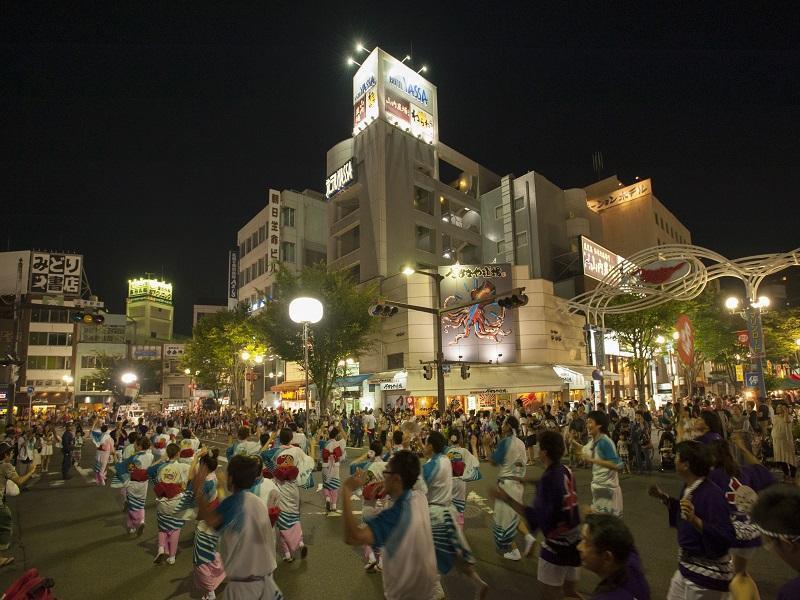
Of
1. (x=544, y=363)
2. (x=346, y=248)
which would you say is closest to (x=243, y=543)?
(x=544, y=363)

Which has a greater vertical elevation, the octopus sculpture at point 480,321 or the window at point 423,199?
the window at point 423,199

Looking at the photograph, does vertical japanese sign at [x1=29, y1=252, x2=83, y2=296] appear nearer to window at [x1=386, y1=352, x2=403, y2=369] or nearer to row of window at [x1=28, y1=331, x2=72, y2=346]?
window at [x1=386, y1=352, x2=403, y2=369]

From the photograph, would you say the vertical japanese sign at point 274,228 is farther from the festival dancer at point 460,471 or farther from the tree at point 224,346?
the festival dancer at point 460,471

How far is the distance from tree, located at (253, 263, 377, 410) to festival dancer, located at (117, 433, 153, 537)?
1901cm

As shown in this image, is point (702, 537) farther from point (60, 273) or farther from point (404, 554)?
point (60, 273)

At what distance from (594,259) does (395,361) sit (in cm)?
1772

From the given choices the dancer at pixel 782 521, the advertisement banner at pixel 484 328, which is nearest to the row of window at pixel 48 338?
the advertisement banner at pixel 484 328

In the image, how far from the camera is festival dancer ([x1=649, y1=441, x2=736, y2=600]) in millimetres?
3623

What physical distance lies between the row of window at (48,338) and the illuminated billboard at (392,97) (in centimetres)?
4440

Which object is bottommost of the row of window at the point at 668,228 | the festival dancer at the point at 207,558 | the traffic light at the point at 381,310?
the festival dancer at the point at 207,558

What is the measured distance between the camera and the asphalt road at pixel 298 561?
6.33m

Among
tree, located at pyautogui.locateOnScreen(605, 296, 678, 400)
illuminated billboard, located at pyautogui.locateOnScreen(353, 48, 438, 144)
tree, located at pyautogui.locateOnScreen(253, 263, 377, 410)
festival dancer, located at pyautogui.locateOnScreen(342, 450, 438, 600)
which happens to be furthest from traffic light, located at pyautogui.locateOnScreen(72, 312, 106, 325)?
illuminated billboard, located at pyautogui.locateOnScreen(353, 48, 438, 144)

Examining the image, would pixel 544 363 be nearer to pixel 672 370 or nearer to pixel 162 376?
pixel 672 370

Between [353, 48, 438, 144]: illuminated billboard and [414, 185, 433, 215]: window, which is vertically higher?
[353, 48, 438, 144]: illuminated billboard
